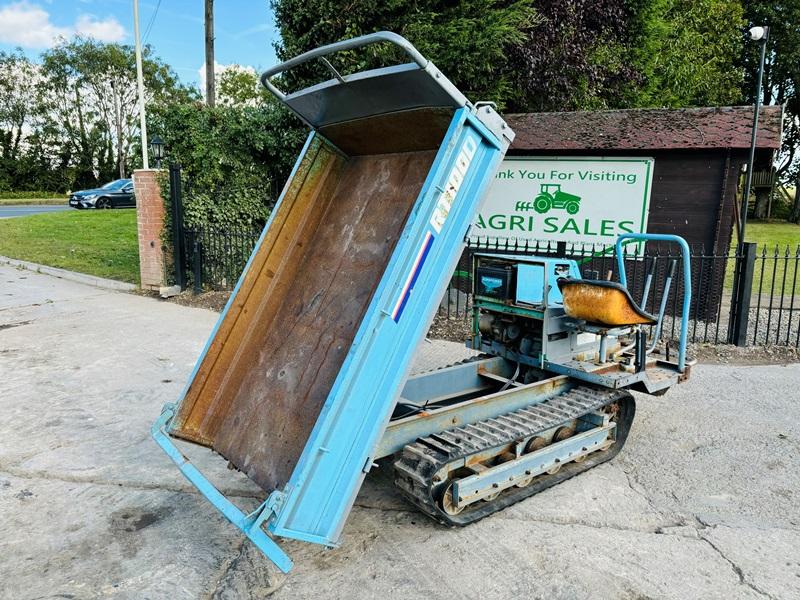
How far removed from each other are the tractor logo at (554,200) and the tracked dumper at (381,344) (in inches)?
198

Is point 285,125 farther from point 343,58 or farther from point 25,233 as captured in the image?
point 25,233

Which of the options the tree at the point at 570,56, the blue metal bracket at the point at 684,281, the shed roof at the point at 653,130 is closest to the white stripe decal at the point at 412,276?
the blue metal bracket at the point at 684,281

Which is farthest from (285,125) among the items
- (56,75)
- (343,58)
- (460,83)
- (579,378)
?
(56,75)

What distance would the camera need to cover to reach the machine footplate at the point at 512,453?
10.5 ft

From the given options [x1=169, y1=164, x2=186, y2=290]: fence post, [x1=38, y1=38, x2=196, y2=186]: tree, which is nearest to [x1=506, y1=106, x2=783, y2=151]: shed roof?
[x1=169, y1=164, x2=186, y2=290]: fence post

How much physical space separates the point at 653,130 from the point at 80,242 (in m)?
15.0

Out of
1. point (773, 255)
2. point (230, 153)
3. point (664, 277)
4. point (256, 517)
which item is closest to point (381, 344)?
point (256, 517)

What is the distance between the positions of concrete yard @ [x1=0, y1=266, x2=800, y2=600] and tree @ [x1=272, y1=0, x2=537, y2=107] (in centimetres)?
826

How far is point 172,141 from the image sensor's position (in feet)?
36.6

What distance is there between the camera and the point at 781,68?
30.6 meters

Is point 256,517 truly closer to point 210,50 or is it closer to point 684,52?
point 210,50

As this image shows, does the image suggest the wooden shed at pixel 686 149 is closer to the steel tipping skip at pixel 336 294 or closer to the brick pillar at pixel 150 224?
the steel tipping skip at pixel 336 294

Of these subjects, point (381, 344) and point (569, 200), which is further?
point (569, 200)

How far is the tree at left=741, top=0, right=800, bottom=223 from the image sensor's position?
29.2 meters
